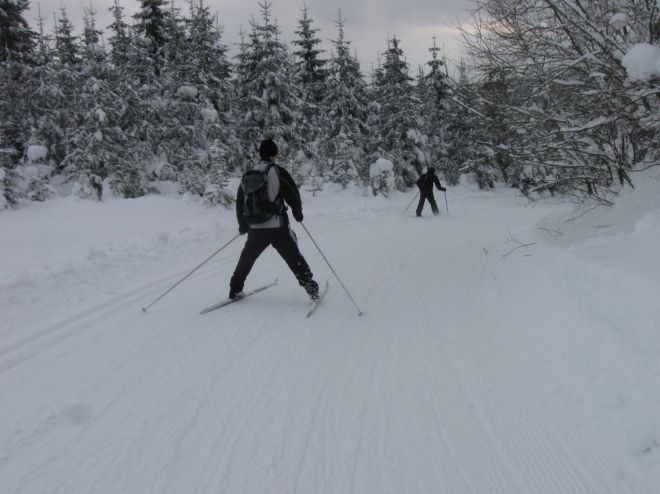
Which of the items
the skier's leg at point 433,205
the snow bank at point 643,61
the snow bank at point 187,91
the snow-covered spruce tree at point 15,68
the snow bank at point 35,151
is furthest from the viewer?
the snow bank at point 187,91

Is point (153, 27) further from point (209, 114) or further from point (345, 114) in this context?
point (345, 114)

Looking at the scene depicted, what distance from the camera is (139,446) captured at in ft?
9.87

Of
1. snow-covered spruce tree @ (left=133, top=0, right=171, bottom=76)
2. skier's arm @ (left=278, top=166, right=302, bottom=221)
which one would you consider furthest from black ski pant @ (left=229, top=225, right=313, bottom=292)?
snow-covered spruce tree @ (left=133, top=0, right=171, bottom=76)

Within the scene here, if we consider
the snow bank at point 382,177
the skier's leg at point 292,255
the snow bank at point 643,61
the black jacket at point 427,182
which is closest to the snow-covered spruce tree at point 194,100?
the snow bank at point 382,177

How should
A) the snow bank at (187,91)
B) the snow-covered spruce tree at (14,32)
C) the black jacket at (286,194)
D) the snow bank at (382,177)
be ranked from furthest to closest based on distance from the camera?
1. the snow bank at (382,177)
2. the snow-covered spruce tree at (14,32)
3. the snow bank at (187,91)
4. the black jacket at (286,194)

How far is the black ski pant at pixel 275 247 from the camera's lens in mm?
5840

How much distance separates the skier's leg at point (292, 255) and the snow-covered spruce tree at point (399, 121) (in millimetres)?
23743

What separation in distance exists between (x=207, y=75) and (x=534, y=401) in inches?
1002

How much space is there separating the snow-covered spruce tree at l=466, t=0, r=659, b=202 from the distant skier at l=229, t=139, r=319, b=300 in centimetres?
324

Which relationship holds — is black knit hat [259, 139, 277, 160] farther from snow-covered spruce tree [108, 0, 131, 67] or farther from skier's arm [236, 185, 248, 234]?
snow-covered spruce tree [108, 0, 131, 67]

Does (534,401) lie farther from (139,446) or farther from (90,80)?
(90,80)

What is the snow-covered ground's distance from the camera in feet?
9.12

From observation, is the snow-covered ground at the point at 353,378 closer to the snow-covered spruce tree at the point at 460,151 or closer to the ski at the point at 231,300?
the ski at the point at 231,300

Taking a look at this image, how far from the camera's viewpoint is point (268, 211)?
5.68 meters
